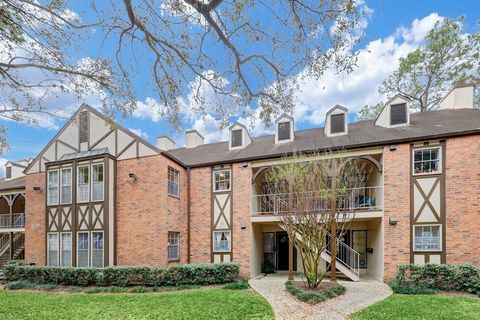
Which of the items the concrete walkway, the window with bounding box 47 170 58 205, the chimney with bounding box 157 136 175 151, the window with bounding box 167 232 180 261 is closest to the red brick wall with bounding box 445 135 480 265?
the concrete walkway

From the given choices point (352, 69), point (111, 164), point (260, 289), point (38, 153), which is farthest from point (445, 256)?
point (38, 153)

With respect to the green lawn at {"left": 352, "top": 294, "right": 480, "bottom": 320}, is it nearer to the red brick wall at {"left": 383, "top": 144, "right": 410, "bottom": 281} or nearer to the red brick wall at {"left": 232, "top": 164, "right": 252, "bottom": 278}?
the red brick wall at {"left": 383, "top": 144, "right": 410, "bottom": 281}

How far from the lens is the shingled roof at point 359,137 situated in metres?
12.4

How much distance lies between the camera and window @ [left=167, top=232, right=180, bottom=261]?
47.3 feet

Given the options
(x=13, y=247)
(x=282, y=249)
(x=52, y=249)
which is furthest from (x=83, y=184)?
(x=282, y=249)

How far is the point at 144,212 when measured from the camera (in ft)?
46.0

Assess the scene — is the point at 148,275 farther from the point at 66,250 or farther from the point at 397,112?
the point at 397,112

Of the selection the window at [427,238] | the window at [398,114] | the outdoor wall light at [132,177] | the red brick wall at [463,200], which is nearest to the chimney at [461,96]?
the window at [398,114]

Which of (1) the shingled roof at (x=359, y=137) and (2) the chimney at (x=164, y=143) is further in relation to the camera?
(2) the chimney at (x=164, y=143)

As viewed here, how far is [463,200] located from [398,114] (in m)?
4.65

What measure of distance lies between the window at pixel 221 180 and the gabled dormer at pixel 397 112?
795 centimetres

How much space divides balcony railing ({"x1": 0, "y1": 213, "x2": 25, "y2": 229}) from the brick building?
4300 millimetres

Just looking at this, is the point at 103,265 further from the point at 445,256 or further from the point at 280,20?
the point at 445,256

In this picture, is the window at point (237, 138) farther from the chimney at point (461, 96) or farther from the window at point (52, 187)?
the chimney at point (461, 96)
